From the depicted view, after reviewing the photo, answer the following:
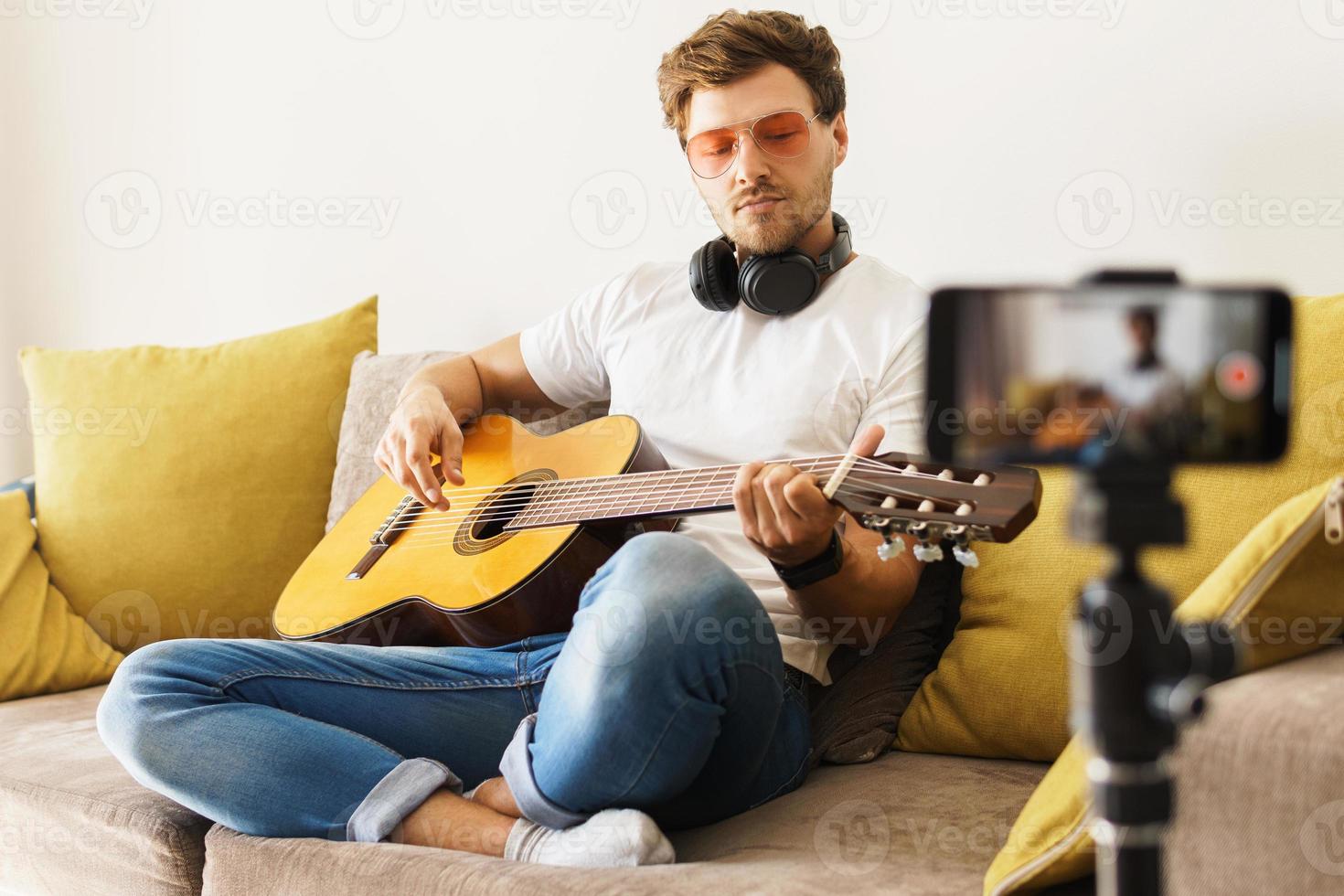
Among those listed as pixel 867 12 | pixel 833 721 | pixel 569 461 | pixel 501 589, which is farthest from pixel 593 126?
pixel 833 721

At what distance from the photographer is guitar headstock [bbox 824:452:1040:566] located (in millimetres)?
925

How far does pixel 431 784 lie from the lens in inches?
45.0

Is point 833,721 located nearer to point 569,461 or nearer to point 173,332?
point 569,461

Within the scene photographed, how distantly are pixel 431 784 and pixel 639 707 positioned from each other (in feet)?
0.89

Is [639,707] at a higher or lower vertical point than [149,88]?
lower

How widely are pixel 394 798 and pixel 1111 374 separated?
34.3 inches

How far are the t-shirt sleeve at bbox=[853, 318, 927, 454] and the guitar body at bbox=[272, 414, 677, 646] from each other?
0.29m
